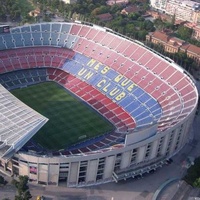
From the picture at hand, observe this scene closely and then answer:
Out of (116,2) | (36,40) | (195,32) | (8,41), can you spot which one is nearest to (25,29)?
(36,40)

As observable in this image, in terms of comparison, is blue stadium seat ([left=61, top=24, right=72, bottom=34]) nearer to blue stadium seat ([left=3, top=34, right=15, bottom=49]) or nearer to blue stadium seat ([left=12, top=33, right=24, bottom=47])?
blue stadium seat ([left=12, top=33, right=24, bottom=47])

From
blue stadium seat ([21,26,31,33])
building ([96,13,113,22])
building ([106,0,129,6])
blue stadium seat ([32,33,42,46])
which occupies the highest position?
blue stadium seat ([21,26,31,33])

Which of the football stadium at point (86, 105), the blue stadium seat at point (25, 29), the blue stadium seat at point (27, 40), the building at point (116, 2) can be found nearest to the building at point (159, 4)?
the building at point (116, 2)

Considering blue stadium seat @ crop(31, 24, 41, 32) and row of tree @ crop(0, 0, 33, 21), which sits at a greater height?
blue stadium seat @ crop(31, 24, 41, 32)

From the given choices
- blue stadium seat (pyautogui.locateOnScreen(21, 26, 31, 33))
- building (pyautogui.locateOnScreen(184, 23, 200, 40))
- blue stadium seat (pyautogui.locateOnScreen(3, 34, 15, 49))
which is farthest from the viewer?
building (pyautogui.locateOnScreen(184, 23, 200, 40))

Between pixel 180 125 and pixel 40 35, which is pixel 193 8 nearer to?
pixel 40 35

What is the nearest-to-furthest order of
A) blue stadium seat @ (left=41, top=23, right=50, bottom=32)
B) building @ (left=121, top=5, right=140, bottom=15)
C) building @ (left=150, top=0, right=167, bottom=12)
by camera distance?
blue stadium seat @ (left=41, top=23, right=50, bottom=32)
building @ (left=121, top=5, right=140, bottom=15)
building @ (left=150, top=0, right=167, bottom=12)

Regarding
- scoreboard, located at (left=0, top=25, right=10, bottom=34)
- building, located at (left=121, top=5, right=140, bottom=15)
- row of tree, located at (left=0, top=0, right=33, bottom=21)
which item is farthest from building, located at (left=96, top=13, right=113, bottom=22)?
scoreboard, located at (left=0, top=25, right=10, bottom=34)
